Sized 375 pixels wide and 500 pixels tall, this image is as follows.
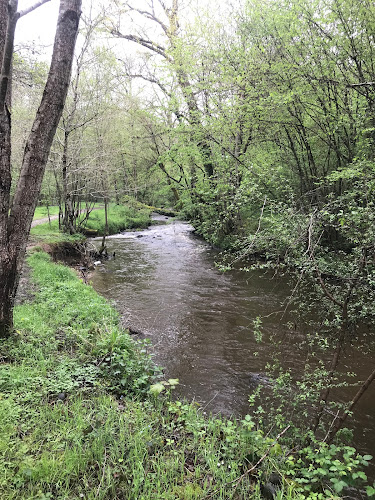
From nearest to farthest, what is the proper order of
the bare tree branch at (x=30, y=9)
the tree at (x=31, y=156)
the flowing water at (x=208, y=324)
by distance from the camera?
the bare tree branch at (x=30, y=9), the tree at (x=31, y=156), the flowing water at (x=208, y=324)

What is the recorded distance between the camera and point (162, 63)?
15.3 metres

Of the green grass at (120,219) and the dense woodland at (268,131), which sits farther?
the green grass at (120,219)

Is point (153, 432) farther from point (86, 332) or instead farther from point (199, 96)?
point (199, 96)

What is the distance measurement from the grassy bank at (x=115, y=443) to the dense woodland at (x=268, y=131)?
856 mm

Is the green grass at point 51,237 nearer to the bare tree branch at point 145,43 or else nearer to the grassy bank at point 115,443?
the grassy bank at point 115,443

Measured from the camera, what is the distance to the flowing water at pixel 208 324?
16.2 ft

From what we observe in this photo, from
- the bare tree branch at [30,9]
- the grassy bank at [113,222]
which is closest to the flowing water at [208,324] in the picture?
the bare tree branch at [30,9]

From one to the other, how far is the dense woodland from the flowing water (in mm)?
394

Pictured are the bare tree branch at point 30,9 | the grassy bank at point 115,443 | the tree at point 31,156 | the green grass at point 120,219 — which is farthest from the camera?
the green grass at point 120,219

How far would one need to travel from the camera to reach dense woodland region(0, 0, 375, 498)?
4.15 m

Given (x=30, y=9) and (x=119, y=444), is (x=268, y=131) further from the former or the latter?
(x=119, y=444)

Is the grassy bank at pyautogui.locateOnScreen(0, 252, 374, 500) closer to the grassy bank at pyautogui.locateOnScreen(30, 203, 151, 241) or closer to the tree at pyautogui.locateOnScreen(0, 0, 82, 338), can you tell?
the tree at pyautogui.locateOnScreen(0, 0, 82, 338)

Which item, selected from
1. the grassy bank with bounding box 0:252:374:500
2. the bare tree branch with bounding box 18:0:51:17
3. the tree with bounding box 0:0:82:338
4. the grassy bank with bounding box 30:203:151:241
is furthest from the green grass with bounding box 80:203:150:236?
the bare tree branch with bounding box 18:0:51:17

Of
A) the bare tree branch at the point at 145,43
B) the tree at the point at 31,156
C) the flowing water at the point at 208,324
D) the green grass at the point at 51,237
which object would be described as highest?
the bare tree branch at the point at 145,43
